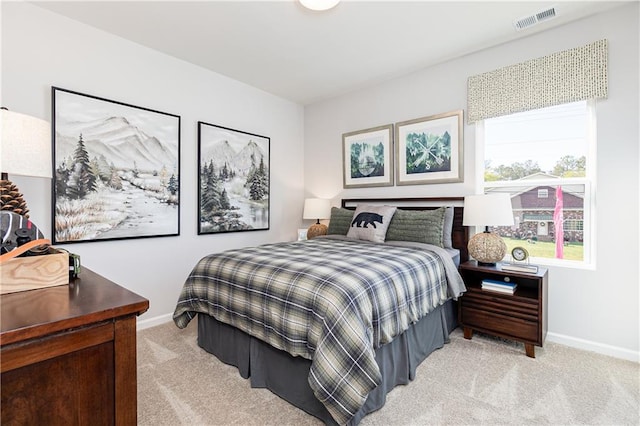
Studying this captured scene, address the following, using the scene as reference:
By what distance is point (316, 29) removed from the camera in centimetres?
264

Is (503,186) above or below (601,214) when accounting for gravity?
above

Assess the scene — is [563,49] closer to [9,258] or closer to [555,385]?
[555,385]

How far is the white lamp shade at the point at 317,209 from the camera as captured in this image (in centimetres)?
410

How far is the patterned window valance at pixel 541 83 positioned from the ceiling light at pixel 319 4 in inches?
65.3

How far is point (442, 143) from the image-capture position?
10.8 feet

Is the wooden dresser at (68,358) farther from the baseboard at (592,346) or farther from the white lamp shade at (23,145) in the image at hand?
the baseboard at (592,346)

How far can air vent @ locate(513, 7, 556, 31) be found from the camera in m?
2.41

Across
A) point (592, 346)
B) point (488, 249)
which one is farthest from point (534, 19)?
point (592, 346)

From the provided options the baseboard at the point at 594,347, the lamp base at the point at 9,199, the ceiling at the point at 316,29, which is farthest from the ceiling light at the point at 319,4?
the baseboard at the point at 594,347

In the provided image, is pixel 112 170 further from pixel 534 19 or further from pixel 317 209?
pixel 534 19

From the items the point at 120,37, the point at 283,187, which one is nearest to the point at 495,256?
the point at 283,187

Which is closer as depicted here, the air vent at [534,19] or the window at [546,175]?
the air vent at [534,19]

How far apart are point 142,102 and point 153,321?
2111 millimetres

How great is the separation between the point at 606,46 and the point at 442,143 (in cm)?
140
